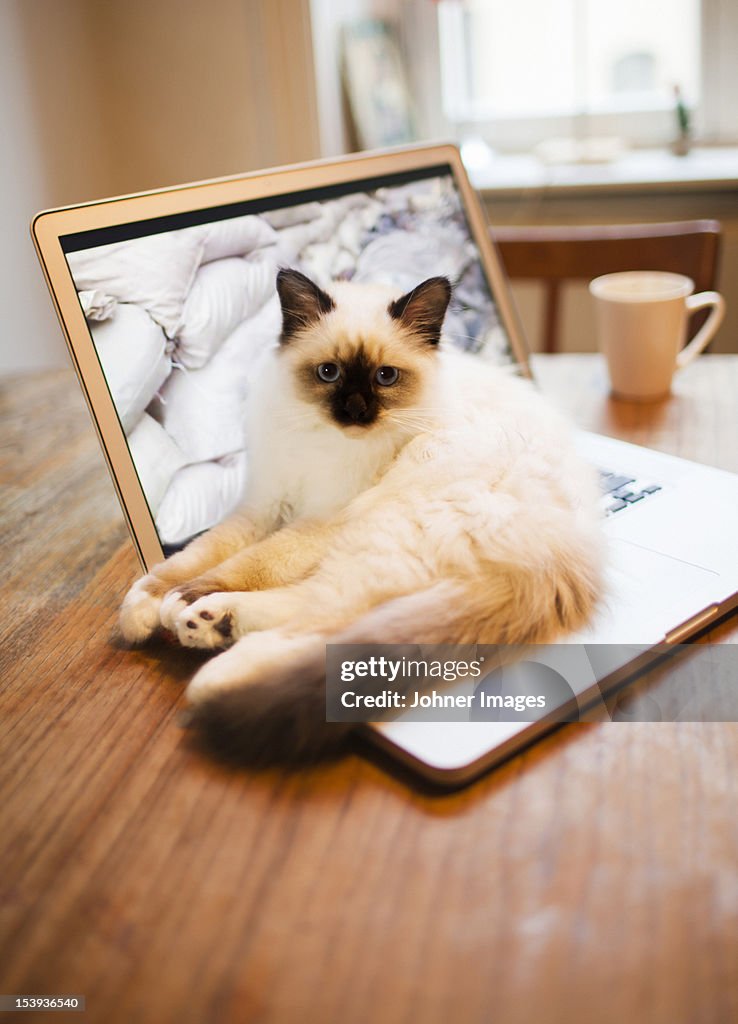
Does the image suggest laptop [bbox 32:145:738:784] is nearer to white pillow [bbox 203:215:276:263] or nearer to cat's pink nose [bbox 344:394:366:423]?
white pillow [bbox 203:215:276:263]

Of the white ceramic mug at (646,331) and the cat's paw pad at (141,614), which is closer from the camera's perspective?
the cat's paw pad at (141,614)

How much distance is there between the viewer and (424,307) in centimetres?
76

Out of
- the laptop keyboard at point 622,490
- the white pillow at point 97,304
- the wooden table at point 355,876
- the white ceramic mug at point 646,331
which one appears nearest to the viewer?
the wooden table at point 355,876

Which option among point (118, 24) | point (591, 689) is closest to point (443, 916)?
point (591, 689)

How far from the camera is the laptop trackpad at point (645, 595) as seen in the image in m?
0.65

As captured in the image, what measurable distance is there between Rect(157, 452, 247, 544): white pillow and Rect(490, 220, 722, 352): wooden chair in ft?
3.49

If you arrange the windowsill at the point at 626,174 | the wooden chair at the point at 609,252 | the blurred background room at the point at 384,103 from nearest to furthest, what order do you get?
the wooden chair at the point at 609,252, the blurred background room at the point at 384,103, the windowsill at the point at 626,174

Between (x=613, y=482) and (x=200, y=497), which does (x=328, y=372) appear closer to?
(x=200, y=497)

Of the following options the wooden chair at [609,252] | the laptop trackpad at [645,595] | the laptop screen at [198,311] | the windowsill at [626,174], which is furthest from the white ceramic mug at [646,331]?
the windowsill at [626,174]

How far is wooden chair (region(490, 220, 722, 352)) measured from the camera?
1.56 meters

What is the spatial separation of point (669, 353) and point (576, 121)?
1.31m

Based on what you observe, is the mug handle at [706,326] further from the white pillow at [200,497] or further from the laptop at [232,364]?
the white pillow at [200,497]

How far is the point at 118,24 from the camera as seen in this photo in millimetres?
1868

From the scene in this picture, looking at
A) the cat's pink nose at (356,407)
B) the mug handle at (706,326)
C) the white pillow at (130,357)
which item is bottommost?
the mug handle at (706,326)
